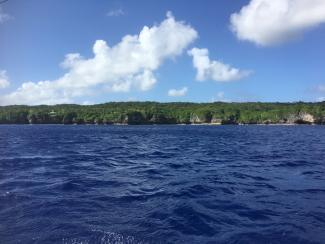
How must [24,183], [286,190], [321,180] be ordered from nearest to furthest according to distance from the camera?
[286,190] → [24,183] → [321,180]

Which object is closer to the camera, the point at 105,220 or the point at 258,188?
the point at 105,220

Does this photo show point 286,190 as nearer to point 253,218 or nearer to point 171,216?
point 253,218

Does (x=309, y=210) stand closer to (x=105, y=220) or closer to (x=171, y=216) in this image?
(x=171, y=216)

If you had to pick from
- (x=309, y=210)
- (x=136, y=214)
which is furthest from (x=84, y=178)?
(x=309, y=210)

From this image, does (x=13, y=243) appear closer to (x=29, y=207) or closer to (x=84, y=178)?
(x=29, y=207)

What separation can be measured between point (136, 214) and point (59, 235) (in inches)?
123

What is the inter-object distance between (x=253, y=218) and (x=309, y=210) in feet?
8.38

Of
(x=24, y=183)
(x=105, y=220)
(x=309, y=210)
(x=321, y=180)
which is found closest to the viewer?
(x=105, y=220)

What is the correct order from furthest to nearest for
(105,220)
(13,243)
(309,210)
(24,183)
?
(24,183) → (309,210) → (105,220) → (13,243)

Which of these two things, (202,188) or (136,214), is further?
(202,188)

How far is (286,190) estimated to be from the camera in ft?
58.7

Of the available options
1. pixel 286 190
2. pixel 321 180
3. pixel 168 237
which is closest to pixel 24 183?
pixel 168 237

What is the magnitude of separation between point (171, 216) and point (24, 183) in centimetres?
921

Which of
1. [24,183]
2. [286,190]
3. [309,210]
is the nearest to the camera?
[309,210]
